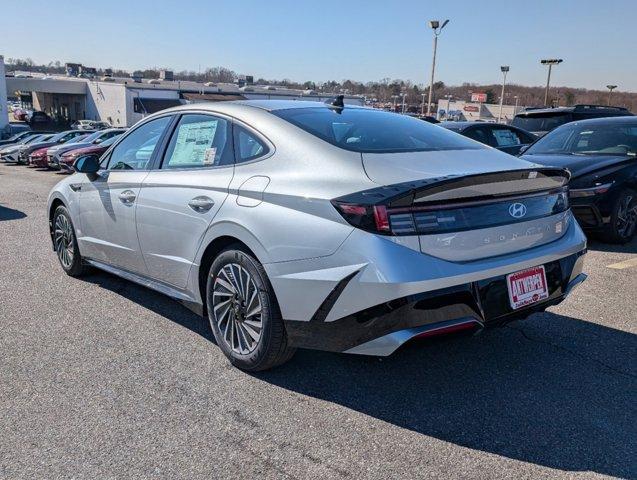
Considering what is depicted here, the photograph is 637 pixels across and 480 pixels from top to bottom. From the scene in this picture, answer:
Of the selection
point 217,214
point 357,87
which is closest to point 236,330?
point 217,214

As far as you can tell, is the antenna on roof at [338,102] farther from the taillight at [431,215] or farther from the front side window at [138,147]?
the taillight at [431,215]

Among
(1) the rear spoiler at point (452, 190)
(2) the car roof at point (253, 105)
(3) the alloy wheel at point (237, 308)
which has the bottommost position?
(3) the alloy wheel at point (237, 308)

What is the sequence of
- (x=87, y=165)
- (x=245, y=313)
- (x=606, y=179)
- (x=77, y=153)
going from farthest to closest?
(x=77, y=153)
(x=606, y=179)
(x=87, y=165)
(x=245, y=313)

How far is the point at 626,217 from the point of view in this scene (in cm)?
659

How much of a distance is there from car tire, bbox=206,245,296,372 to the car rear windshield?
2.86 feet

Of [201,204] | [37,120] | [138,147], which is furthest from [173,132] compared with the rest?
[37,120]

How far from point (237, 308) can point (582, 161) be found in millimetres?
5123

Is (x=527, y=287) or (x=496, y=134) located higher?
(x=496, y=134)

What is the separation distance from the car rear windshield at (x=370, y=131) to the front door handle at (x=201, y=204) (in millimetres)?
700

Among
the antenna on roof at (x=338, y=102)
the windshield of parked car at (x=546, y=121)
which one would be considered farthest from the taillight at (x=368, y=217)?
the windshield of parked car at (x=546, y=121)

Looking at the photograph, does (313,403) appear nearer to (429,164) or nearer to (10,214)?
(429,164)

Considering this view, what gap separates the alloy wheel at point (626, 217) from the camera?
6516mm

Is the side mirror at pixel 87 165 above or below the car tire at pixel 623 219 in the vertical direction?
above

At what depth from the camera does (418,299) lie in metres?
2.67
